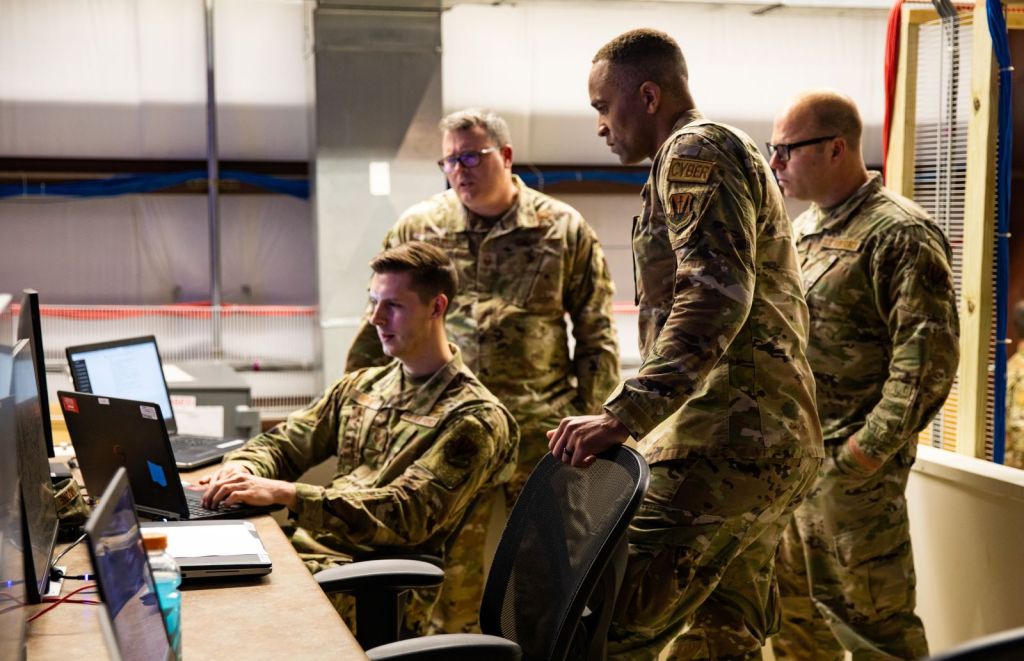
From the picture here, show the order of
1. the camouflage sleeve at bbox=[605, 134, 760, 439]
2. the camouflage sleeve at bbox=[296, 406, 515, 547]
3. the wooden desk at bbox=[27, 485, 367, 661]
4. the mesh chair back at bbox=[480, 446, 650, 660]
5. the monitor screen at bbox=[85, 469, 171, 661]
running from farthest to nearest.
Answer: the camouflage sleeve at bbox=[296, 406, 515, 547] < the camouflage sleeve at bbox=[605, 134, 760, 439] < the mesh chair back at bbox=[480, 446, 650, 660] < the wooden desk at bbox=[27, 485, 367, 661] < the monitor screen at bbox=[85, 469, 171, 661]

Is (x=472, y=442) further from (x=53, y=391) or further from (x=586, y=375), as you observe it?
(x=53, y=391)

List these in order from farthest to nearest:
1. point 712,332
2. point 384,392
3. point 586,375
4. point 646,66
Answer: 1. point 586,375
2. point 384,392
3. point 646,66
4. point 712,332

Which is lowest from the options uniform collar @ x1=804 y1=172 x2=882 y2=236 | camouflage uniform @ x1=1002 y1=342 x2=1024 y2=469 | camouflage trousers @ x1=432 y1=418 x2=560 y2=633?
camouflage trousers @ x1=432 y1=418 x2=560 y2=633

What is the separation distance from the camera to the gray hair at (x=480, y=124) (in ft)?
10.8

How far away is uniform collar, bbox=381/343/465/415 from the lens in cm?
255

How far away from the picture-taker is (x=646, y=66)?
2.08 metres

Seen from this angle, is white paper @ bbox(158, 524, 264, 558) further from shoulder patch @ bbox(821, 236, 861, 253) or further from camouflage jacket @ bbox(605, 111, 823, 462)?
shoulder patch @ bbox(821, 236, 861, 253)

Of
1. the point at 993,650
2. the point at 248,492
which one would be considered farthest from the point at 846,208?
the point at 993,650

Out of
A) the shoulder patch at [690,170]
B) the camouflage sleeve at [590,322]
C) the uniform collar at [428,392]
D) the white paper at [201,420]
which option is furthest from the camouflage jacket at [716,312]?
the white paper at [201,420]

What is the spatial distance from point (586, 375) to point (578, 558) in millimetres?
1690

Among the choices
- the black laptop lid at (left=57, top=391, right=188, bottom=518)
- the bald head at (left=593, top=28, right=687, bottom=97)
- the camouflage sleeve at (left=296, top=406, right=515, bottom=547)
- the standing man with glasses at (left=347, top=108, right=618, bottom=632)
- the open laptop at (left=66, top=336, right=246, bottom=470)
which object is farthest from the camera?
the standing man with glasses at (left=347, top=108, right=618, bottom=632)

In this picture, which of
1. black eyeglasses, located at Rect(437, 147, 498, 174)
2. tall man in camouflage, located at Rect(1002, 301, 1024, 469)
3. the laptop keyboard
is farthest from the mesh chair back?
tall man in camouflage, located at Rect(1002, 301, 1024, 469)

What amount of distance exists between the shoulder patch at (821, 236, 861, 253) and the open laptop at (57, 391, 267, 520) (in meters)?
1.43

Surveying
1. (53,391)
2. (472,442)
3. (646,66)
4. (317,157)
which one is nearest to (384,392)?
(472,442)
